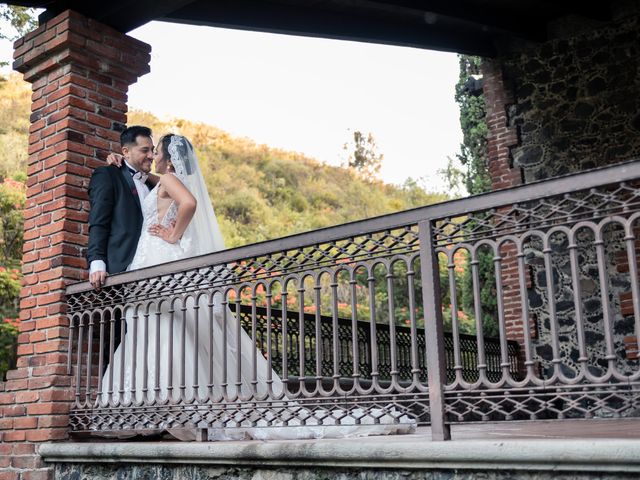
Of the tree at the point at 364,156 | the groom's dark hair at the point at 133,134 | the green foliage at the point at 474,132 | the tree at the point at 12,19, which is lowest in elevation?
the groom's dark hair at the point at 133,134

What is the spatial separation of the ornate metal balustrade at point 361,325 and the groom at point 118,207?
229mm

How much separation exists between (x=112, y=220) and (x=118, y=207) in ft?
0.33

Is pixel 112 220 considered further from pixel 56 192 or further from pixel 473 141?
pixel 473 141

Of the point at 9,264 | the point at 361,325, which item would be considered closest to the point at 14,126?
the point at 9,264

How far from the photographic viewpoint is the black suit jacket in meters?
5.29

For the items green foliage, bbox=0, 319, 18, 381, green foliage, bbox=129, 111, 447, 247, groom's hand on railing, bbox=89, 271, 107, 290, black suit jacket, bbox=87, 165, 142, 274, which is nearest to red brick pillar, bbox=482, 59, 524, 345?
black suit jacket, bbox=87, 165, 142, 274

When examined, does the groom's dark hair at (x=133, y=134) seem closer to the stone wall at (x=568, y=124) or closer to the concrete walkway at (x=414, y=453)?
the concrete walkway at (x=414, y=453)

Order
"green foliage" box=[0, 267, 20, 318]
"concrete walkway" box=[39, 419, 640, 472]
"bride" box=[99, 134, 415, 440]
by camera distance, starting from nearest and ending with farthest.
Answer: "concrete walkway" box=[39, 419, 640, 472]
"bride" box=[99, 134, 415, 440]
"green foliage" box=[0, 267, 20, 318]

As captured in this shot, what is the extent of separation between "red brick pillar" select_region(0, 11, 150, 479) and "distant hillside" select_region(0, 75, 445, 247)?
1612 cm

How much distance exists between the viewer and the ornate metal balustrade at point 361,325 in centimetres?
309

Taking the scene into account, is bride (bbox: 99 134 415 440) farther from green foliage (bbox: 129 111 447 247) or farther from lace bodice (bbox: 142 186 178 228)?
green foliage (bbox: 129 111 447 247)

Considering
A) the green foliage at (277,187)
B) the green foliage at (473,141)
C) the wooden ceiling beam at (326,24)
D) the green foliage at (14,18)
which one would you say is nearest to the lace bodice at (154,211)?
the wooden ceiling beam at (326,24)

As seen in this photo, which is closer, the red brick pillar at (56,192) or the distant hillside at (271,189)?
the red brick pillar at (56,192)

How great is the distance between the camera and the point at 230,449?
3945mm
